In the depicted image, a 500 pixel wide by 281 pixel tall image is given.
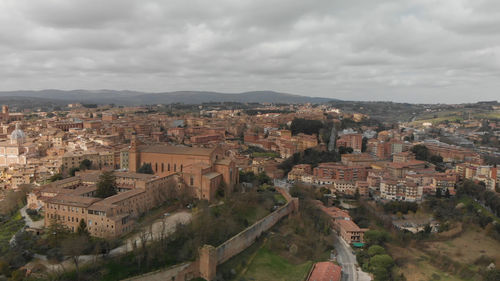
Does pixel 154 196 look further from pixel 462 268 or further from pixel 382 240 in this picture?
pixel 462 268

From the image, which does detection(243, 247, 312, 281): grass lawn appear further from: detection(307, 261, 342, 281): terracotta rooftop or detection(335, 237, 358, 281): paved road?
detection(335, 237, 358, 281): paved road

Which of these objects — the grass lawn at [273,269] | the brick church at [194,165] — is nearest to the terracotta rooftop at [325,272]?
the grass lawn at [273,269]

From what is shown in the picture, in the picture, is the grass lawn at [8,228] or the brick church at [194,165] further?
the brick church at [194,165]

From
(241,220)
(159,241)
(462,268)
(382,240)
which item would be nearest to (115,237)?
(159,241)

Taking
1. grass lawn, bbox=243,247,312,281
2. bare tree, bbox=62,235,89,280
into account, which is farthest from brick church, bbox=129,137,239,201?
bare tree, bbox=62,235,89,280

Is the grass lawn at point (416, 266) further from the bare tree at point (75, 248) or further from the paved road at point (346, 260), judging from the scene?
the bare tree at point (75, 248)
